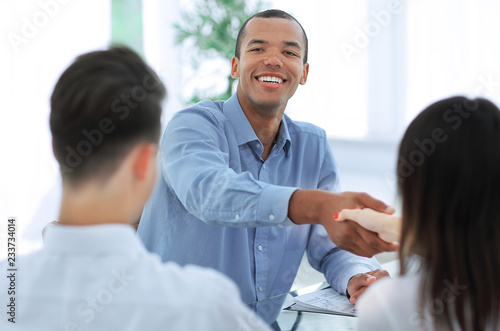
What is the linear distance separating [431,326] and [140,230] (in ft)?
4.18

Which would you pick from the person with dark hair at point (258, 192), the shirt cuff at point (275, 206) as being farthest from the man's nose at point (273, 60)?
the shirt cuff at point (275, 206)

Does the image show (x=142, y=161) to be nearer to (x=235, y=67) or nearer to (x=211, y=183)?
(x=211, y=183)

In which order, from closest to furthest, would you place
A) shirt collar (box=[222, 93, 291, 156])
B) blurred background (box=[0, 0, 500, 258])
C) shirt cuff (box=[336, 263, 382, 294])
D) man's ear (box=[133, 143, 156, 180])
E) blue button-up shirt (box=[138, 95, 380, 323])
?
man's ear (box=[133, 143, 156, 180]), blue button-up shirt (box=[138, 95, 380, 323]), shirt cuff (box=[336, 263, 382, 294]), shirt collar (box=[222, 93, 291, 156]), blurred background (box=[0, 0, 500, 258])

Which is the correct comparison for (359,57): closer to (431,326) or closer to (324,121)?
(324,121)

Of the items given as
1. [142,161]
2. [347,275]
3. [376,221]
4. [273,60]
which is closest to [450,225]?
[376,221]

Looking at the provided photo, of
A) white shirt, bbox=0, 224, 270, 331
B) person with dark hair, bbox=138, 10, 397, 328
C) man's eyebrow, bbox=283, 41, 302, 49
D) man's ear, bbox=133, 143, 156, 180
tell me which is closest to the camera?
white shirt, bbox=0, 224, 270, 331

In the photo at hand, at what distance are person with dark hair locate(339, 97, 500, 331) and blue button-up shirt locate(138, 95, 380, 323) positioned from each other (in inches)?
23.5

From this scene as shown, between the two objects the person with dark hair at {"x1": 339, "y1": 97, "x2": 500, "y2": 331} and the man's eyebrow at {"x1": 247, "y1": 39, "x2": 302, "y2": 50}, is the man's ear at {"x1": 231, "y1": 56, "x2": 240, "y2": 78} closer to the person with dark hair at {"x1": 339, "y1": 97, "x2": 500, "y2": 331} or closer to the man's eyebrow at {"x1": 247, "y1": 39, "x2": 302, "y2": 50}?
the man's eyebrow at {"x1": 247, "y1": 39, "x2": 302, "y2": 50}

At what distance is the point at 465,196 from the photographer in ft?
3.17

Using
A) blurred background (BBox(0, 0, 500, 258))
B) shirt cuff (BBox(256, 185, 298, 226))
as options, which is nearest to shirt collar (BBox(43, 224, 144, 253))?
shirt cuff (BBox(256, 185, 298, 226))

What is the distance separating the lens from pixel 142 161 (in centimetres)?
100

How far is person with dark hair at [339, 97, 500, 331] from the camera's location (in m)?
0.96

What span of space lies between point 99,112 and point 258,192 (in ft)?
2.06

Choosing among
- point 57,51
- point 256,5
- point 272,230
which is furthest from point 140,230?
point 57,51
